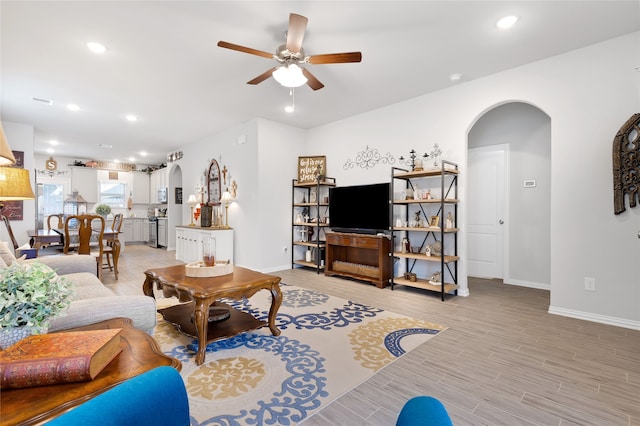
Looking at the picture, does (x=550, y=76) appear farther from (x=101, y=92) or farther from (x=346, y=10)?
(x=101, y=92)

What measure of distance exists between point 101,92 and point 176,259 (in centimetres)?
379

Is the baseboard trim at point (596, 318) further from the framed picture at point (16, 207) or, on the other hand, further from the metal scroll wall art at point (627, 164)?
the framed picture at point (16, 207)

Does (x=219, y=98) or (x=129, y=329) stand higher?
(x=219, y=98)

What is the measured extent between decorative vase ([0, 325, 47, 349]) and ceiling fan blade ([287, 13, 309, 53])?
93.6 inches

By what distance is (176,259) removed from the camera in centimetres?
679

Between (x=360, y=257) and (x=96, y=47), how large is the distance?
447 centimetres

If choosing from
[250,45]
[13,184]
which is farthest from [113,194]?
[250,45]

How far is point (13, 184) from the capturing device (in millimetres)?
2500

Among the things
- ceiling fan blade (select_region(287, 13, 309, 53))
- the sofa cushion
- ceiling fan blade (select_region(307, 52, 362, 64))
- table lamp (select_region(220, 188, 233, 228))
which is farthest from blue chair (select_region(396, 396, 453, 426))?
table lamp (select_region(220, 188, 233, 228))

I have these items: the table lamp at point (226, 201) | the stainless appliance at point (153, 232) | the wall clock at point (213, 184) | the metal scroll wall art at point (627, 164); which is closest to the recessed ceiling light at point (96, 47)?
the table lamp at point (226, 201)

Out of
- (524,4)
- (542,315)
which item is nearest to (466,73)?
(524,4)

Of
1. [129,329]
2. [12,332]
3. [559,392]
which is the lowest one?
[559,392]

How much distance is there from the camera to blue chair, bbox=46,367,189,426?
55 cm

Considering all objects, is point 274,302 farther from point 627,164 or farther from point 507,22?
point 627,164
